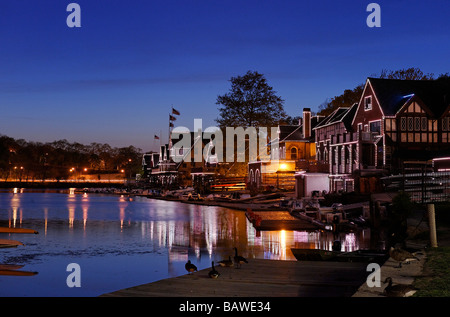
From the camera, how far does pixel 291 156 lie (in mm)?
91438

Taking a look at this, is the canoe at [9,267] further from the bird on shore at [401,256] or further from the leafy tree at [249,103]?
the leafy tree at [249,103]

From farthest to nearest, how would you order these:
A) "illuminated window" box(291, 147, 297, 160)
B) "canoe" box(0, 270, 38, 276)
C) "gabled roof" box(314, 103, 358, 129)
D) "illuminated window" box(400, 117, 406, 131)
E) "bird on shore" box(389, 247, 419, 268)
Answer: "illuminated window" box(291, 147, 297, 160) → "gabled roof" box(314, 103, 358, 129) → "illuminated window" box(400, 117, 406, 131) → "canoe" box(0, 270, 38, 276) → "bird on shore" box(389, 247, 419, 268)

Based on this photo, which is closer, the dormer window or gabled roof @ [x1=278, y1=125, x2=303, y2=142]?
the dormer window

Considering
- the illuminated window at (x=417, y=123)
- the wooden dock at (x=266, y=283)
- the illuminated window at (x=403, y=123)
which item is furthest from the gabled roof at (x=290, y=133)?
the wooden dock at (x=266, y=283)

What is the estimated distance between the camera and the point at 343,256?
24281mm

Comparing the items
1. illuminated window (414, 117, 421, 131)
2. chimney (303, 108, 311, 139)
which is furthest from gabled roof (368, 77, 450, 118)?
chimney (303, 108, 311, 139)

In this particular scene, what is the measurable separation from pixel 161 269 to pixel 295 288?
1199 cm

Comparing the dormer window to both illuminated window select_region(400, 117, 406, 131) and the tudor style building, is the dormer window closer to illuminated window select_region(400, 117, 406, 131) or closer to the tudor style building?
the tudor style building

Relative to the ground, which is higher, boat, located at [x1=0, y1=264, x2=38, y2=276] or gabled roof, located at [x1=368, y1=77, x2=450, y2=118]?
gabled roof, located at [x1=368, y1=77, x2=450, y2=118]

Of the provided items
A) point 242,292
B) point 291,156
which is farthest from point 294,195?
point 242,292

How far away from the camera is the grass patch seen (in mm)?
14642

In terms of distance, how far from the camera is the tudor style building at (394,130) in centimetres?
6300
